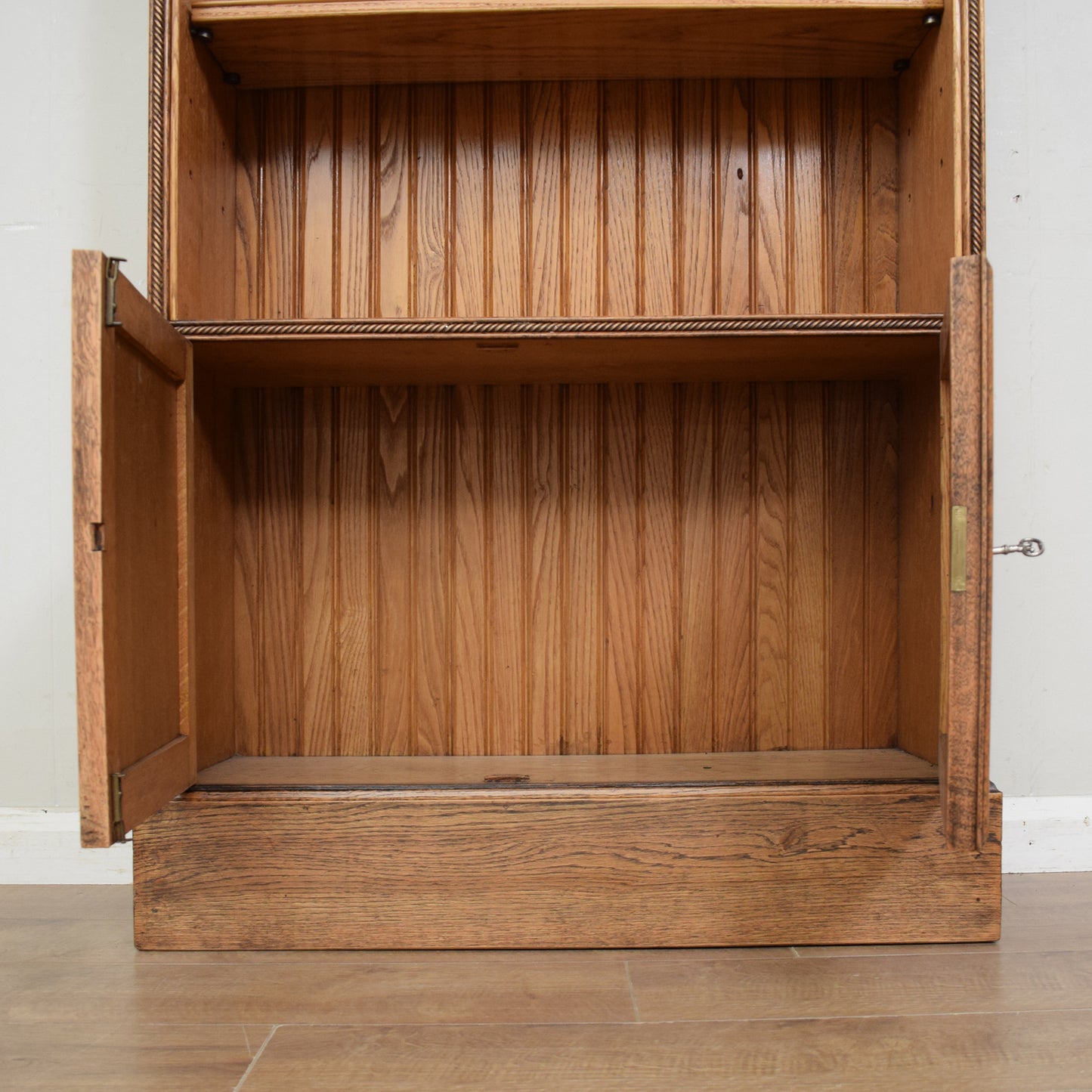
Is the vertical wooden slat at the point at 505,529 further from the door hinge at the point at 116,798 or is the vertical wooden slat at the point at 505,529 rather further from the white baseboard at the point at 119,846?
the white baseboard at the point at 119,846

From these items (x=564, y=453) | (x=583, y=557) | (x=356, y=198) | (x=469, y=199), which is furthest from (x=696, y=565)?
(x=356, y=198)

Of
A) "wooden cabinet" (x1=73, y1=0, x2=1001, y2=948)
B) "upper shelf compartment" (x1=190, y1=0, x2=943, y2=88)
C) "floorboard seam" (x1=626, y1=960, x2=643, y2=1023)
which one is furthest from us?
"wooden cabinet" (x1=73, y1=0, x2=1001, y2=948)

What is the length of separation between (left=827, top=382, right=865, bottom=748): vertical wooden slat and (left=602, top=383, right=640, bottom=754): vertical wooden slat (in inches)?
13.3

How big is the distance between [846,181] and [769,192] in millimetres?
132

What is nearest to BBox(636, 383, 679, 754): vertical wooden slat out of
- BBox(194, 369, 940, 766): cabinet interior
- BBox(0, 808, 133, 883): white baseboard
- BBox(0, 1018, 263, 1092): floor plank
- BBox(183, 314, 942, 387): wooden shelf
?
BBox(194, 369, 940, 766): cabinet interior

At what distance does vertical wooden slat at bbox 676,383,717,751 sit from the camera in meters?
1.55

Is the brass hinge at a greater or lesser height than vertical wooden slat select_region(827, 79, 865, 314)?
lesser

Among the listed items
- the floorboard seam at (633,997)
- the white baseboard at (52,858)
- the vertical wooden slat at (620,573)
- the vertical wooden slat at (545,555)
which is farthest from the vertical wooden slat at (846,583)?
the white baseboard at (52,858)

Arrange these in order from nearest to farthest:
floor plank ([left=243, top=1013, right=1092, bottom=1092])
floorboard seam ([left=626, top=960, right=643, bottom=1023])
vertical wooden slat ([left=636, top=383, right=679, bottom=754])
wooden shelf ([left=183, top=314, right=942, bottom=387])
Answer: floor plank ([left=243, top=1013, right=1092, bottom=1092]), floorboard seam ([left=626, top=960, right=643, bottom=1023]), wooden shelf ([left=183, top=314, right=942, bottom=387]), vertical wooden slat ([left=636, top=383, right=679, bottom=754])

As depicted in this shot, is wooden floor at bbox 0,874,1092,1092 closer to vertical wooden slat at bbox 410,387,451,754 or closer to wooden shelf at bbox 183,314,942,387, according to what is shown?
vertical wooden slat at bbox 410,387,451,754

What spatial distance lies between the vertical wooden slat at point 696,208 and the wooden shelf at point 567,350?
0.16 m

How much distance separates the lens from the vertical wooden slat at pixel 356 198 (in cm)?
155

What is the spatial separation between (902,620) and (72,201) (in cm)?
164

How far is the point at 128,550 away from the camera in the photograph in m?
1.10
